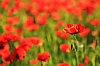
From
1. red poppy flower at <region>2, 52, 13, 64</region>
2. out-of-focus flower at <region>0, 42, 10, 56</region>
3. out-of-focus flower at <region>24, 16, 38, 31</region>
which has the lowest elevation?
red poppy flower at <region>2, 52, 13, 64</region>

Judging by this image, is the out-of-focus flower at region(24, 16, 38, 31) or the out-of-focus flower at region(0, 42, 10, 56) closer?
the out-of-focus flower at region(0, 42, 10, 56)

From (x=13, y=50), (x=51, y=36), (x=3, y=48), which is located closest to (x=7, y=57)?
(x=13, y=50)

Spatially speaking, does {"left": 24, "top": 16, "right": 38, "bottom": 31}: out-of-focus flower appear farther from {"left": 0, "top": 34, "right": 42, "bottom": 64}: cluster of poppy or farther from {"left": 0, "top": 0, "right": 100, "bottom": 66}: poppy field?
{"left": 0, "top": 34, "right": 42, "bottom": 64}: cluster of poppy

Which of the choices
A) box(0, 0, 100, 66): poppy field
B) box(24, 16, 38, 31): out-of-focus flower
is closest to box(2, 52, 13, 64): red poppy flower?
box(0, 0, 100, 66): poppy field

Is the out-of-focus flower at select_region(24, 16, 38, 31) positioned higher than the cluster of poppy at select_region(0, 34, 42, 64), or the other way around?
the out-of-focus flower at select_region(24, 16, 38, 31)

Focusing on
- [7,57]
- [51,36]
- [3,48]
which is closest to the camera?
[7,57]

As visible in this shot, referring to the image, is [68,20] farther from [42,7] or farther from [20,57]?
[20,57]

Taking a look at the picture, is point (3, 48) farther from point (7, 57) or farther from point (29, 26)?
point (29, 26)

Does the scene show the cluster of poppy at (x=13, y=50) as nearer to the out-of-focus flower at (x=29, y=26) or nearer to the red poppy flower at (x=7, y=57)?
the red poppy flower at (x=7, y=57)
